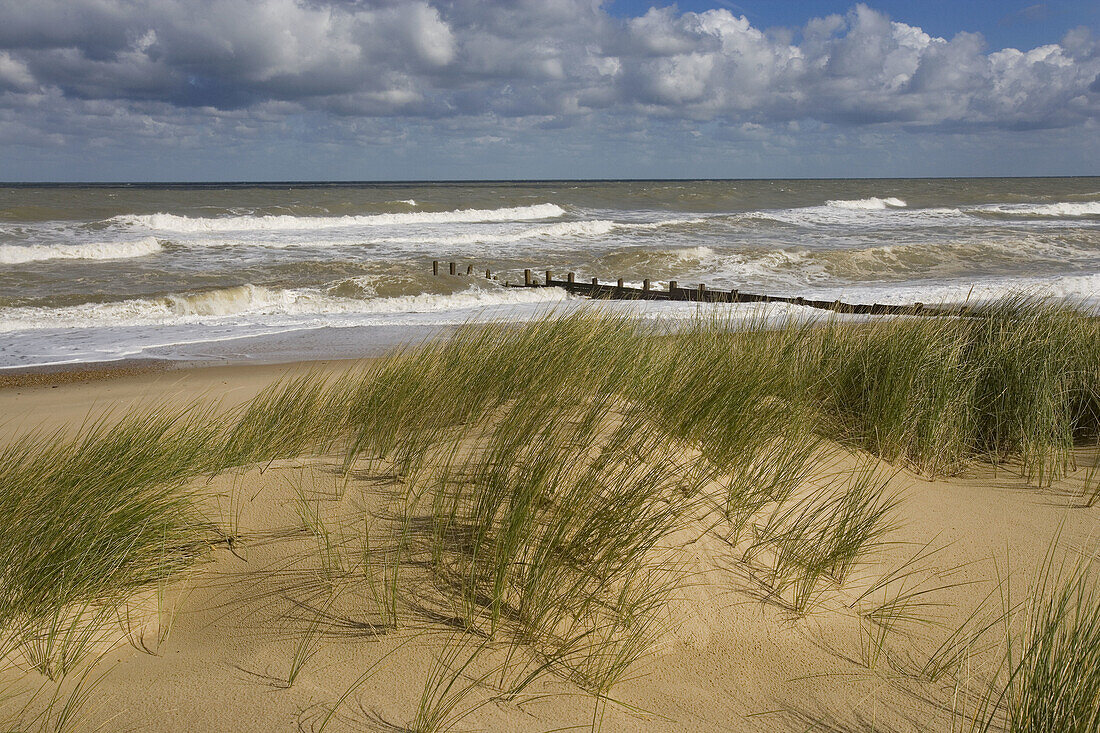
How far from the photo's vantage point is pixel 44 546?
304cm

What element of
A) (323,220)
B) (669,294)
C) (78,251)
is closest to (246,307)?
(669,294)

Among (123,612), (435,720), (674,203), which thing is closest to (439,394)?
(123,612)

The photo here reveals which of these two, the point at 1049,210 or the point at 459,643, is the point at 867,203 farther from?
the point at 459,643

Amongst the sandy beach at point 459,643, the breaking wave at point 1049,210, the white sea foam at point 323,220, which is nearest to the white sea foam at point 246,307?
the sandy beach at point 459,643

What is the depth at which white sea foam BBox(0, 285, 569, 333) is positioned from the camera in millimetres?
14000

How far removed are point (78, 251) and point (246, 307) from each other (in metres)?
12.3

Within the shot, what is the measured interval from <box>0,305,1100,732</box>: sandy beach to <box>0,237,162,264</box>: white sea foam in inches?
958

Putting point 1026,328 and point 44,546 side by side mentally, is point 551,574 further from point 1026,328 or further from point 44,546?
point 1026,328

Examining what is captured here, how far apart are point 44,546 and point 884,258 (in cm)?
2422

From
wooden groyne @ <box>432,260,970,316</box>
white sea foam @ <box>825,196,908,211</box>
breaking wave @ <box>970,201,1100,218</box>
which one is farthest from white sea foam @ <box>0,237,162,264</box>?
white sea foam @ <box>825,196,908,211</box>

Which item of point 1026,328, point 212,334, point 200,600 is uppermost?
point 1026,328

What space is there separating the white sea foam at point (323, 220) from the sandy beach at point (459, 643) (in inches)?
1402

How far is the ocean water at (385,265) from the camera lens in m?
13.0

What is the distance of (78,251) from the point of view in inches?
973
